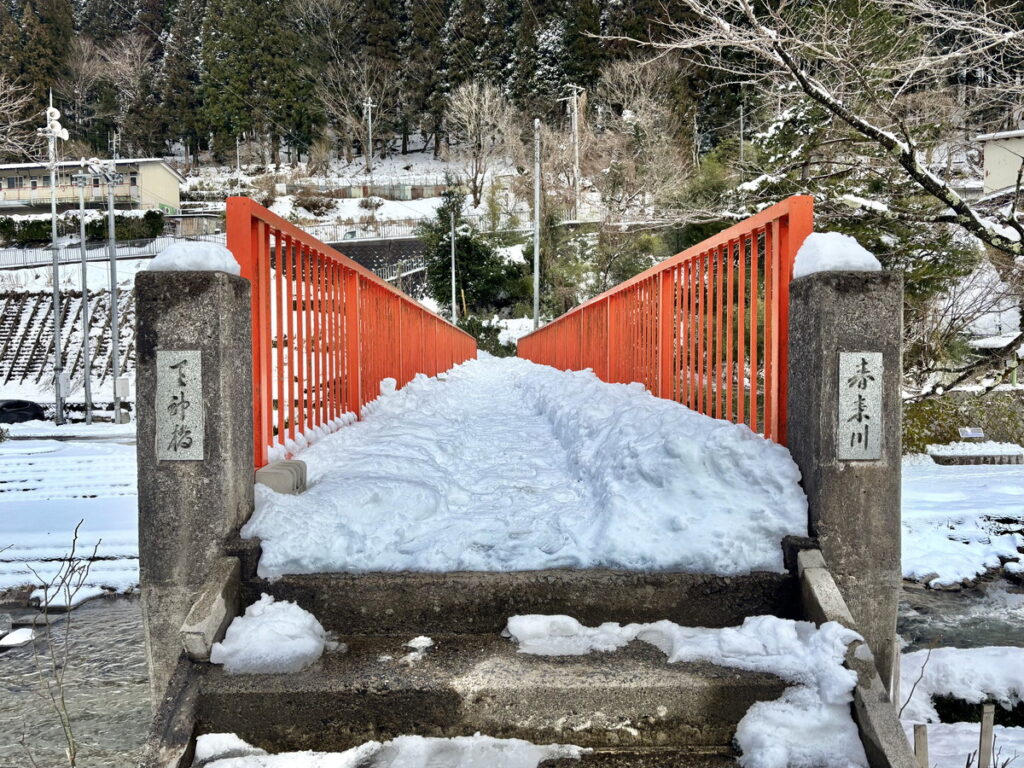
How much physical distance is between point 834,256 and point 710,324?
1.56 m

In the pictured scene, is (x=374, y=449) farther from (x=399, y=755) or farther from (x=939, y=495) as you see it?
(x=939, y=495)

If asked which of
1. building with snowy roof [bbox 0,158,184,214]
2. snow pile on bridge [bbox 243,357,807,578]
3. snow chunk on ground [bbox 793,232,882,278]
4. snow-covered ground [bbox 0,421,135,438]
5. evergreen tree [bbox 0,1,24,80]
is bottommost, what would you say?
snow-covered ground [bbox 0,421,135,438]

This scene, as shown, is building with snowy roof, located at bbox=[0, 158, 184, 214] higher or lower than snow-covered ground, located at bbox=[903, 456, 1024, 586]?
higher

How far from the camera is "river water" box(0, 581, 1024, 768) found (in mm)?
5002

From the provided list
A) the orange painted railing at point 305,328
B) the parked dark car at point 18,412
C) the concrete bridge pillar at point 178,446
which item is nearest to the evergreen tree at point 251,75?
the parked dark car at point 18,412

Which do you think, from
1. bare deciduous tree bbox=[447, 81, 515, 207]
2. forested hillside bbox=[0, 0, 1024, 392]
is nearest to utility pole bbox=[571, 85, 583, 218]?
forested hillside bbox=[0, 0, 1024, 392]

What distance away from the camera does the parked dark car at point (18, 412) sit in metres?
21.9

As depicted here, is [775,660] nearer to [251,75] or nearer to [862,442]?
[862,442]

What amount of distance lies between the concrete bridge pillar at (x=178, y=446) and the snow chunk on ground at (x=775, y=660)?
133 centimetres

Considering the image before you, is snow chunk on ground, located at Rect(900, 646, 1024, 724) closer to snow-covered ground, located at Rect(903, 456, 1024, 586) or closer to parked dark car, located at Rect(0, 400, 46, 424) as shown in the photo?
snow-covered ground, located at Rect(903, 456, 1024, 586)

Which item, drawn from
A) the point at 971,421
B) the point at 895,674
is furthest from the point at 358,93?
the point at 895,674

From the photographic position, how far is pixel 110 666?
6.30 m

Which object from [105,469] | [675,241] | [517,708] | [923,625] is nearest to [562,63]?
[675,241]

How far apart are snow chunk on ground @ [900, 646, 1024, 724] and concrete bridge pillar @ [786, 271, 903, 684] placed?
231cm
